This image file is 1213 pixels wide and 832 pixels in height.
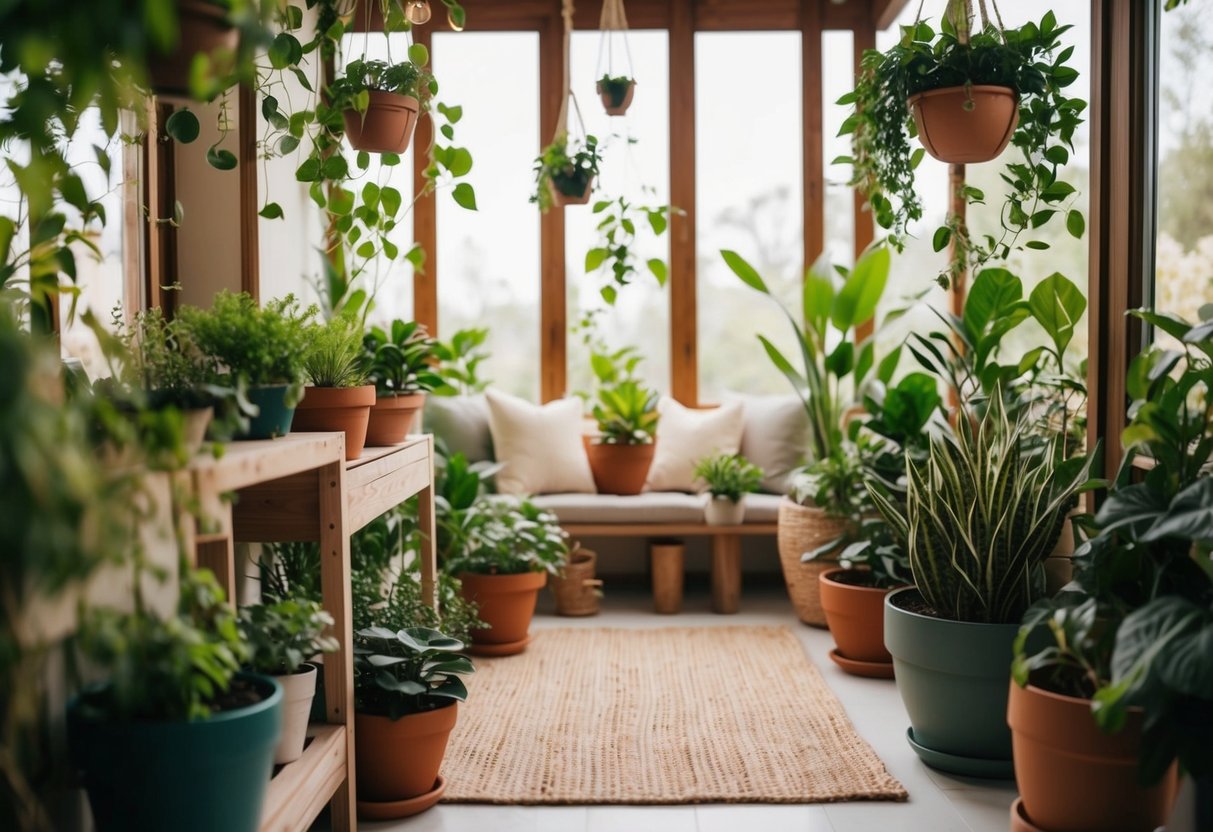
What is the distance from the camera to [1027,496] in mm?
2469

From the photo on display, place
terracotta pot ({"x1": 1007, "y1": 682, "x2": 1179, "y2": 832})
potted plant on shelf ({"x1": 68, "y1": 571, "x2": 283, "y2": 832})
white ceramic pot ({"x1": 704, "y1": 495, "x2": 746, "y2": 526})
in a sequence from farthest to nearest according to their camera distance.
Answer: white ceramic pot ({"x1": 704, "y1": 495, "x2": 746, "y2": 526}) < terracotta pot ({"x1": 1007, "y1": 682, "x2": 1179, "y2": 832}) < potted plant on shelf ({"x1": 68, "y1": 571, "x2": 283, "y2": 832})

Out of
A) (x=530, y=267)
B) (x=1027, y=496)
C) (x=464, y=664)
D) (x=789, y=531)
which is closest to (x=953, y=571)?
(x=1027, y=496)

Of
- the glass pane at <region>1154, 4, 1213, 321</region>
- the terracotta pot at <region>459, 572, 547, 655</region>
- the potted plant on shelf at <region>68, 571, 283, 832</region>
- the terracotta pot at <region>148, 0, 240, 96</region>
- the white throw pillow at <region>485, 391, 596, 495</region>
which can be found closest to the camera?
the potted plant on shelf at <region>68, 571, 283, 832</region>

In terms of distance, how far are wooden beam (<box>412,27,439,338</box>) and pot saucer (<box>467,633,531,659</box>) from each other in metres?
1.81

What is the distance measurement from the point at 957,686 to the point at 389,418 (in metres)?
1.56

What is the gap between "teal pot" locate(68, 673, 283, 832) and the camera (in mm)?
1336

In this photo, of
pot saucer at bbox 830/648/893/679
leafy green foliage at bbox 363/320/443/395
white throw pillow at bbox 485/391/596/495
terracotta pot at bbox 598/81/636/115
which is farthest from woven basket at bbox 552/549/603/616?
terracotta pot at bbox 598/81/636/115

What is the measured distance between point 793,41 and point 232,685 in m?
4.30

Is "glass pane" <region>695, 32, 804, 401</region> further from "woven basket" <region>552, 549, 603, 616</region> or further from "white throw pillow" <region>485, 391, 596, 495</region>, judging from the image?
"woven basket" <region>552, 549, 603, 616</region>

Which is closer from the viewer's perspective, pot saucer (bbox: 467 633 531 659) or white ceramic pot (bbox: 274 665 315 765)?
white ceramic pot (bbox: 274 665 315 765)

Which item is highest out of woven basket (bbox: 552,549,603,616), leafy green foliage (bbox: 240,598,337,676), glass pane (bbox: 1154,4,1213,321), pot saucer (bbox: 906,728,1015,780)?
glass pane (bbox: 1154,4,1213,321)

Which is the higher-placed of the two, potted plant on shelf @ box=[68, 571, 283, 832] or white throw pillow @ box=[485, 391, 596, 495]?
white throw pillow @ box=[485, 391, 596, 495]

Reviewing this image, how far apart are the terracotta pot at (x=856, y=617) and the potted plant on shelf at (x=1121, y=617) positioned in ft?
3.77

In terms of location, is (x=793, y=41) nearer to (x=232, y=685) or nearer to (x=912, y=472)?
(x=912, y=472)
